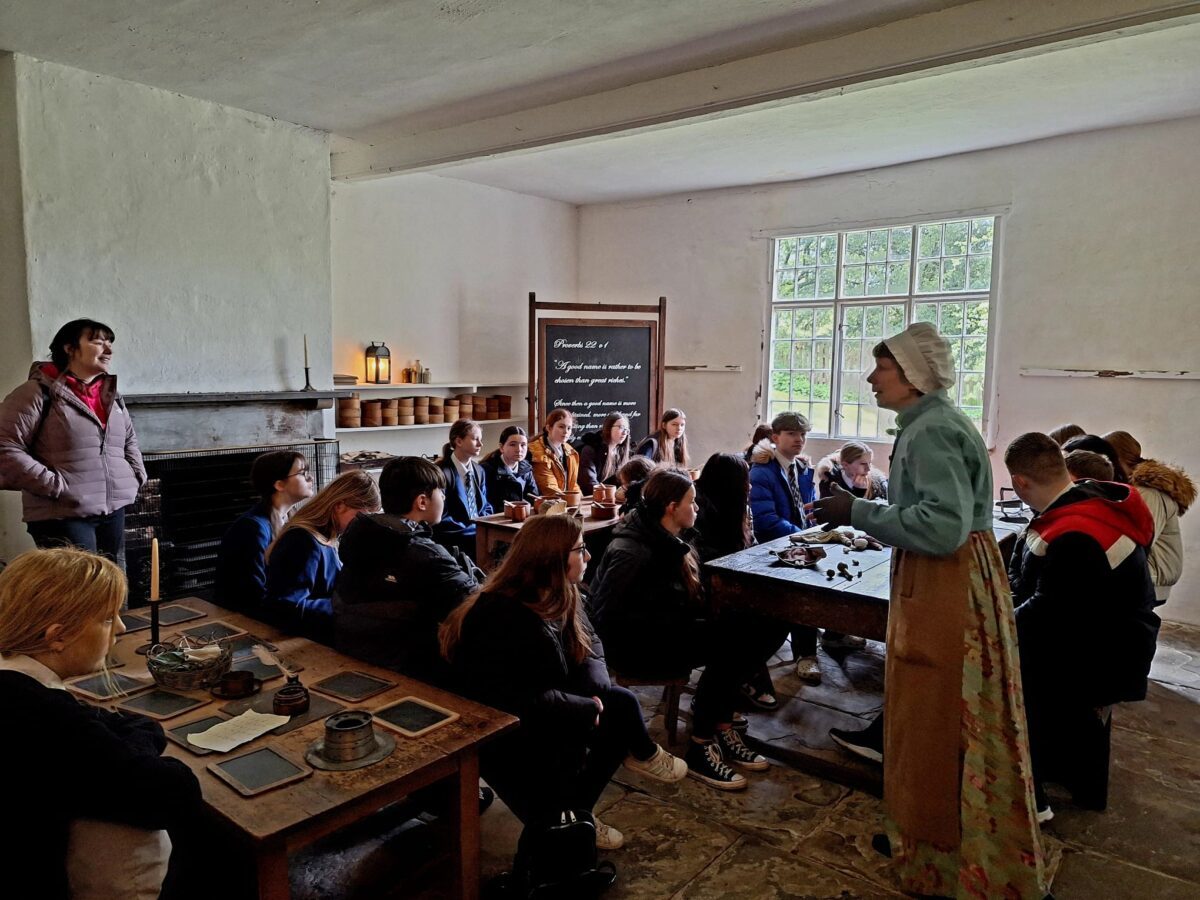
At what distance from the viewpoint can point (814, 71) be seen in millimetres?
3713

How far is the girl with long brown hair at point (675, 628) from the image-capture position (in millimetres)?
2949

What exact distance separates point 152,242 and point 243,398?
96 cm

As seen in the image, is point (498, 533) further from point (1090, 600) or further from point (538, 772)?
point (1090, 600)

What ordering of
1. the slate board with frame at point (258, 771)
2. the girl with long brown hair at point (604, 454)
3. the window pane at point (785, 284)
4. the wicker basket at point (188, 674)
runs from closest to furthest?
the slate board with frame at point (258, 771) → the wicker basket at point (188, 674) → the girl with long brown hair at point (604, 454) → the window pane at point (785, 284)

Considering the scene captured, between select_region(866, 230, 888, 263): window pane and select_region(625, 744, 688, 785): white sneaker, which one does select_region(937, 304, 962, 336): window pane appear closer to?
select_region(866, 230, 888, 263): window pane

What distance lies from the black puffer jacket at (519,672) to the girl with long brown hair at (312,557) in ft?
2.10

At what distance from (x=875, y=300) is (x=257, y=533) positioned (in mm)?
5234

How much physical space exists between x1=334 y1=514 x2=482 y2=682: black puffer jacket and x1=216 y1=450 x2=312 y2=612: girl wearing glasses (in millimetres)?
513

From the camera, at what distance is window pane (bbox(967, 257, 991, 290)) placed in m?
5.94

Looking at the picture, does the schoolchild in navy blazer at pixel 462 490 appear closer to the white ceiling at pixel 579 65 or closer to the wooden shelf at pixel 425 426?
the wooden shelf at pixel 425 426

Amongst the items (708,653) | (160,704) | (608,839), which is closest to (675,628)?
(708,653)

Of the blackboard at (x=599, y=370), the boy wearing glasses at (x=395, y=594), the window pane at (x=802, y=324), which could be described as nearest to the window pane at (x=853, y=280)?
the window pane at (x=802, y=324)

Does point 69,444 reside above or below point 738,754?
above

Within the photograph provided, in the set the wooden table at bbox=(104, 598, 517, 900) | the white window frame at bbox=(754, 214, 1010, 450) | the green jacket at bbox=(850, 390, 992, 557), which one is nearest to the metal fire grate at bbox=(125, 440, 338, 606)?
the wooden table at bbox=(104, 598, 517, 900)
